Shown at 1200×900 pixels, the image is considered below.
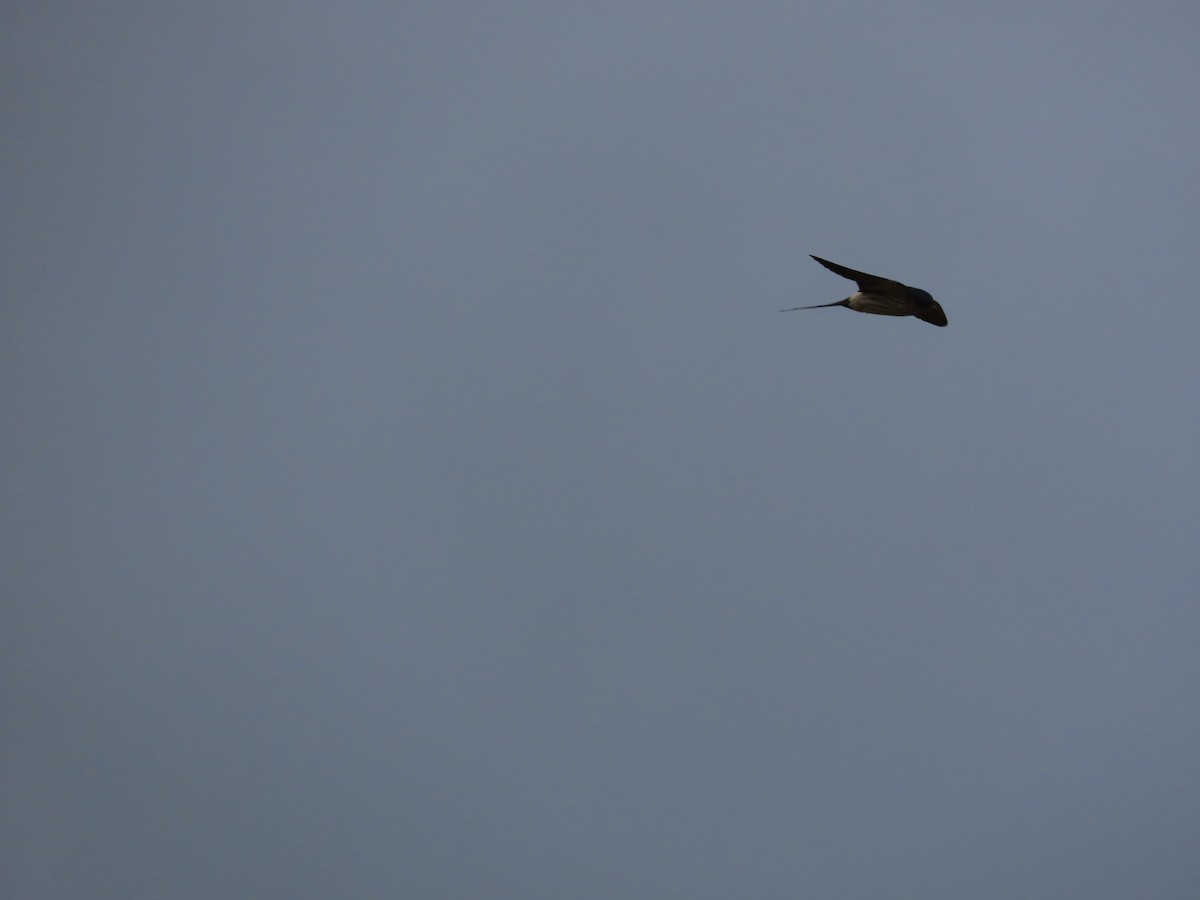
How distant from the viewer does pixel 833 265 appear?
15.4 meters

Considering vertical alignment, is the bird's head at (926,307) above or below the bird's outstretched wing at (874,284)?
above

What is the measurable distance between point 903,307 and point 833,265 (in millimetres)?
2386

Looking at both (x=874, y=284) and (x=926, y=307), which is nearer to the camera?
(x=874, y=284)

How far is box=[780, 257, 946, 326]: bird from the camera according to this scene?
16.2m

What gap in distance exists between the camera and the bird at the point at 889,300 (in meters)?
16.2

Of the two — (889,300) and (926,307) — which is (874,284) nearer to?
(889,300)

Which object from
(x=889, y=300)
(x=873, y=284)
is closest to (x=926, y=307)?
(x=889, y=300)

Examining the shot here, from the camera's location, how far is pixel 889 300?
16734 millimetres

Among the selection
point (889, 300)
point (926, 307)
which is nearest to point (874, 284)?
point (889, 300)

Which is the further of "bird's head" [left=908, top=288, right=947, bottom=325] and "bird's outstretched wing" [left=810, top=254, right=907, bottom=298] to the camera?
"bird's head" [left=908, top=288, right=947, bottom=325]

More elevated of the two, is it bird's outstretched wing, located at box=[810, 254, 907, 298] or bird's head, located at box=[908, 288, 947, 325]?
bird's head, located at box=[908, 288, 947, 325]

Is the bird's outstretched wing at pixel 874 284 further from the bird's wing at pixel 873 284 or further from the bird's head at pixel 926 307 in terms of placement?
the bird's head at pixel 926 307

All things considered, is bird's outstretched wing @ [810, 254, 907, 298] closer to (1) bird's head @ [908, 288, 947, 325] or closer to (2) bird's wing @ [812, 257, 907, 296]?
(2) bird's wing @ [812, 257, 907, 296]

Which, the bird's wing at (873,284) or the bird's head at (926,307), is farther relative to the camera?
the bird's head at (926,307)
